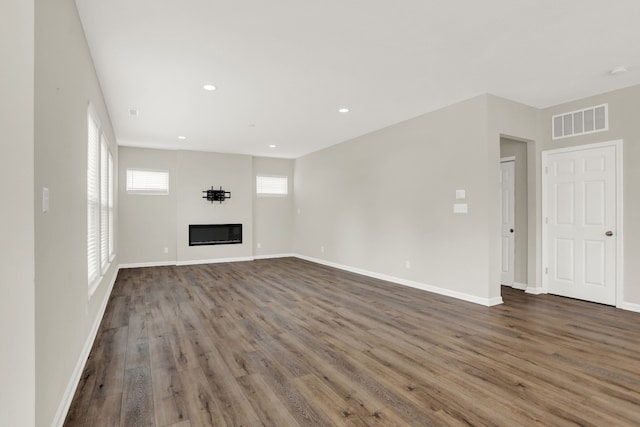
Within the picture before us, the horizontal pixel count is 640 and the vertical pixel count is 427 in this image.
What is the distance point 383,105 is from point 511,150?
93.1 inches

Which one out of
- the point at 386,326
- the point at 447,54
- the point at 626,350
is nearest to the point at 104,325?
the point at 386,326

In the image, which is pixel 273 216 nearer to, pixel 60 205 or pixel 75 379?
pixel 75 379

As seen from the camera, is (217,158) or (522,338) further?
(217,158)

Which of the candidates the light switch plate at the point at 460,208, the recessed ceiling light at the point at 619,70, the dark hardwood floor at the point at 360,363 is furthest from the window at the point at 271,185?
the recessed ceiling light at the point at 619,70

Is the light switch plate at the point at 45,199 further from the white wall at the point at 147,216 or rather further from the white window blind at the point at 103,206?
the white wall at the point at 147,216

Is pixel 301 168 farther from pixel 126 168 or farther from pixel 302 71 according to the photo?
pixel 302 71

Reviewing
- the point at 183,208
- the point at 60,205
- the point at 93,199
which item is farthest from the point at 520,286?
the point at 183,208

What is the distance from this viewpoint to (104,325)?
142 inches

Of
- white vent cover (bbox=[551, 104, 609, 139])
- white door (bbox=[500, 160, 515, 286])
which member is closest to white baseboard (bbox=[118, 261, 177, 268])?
white door (bbox=[500, 160, 515, 286])

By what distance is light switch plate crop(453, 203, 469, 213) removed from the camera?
179 inches

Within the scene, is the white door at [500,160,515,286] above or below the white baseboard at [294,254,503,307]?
above

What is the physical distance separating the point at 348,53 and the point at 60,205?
271 cm

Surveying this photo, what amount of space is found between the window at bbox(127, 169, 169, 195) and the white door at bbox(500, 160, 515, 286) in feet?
23.7

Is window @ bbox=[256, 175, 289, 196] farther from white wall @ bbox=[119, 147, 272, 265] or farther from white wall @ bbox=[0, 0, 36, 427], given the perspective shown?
white wall @ bbox=[0, 0, 36, 427]
